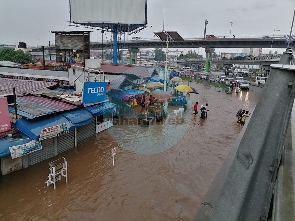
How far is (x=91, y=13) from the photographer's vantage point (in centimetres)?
3828

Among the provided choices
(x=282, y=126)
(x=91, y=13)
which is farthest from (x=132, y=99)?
(x=91, y=13)

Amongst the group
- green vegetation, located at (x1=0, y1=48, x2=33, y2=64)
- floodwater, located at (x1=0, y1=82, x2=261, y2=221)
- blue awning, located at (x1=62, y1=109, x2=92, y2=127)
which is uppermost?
green vegetation, located at (x1=0, y1=48, x2=33, y2=64)

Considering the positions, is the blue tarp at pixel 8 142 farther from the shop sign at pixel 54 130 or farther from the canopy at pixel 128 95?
the canopy at pixel 128 95

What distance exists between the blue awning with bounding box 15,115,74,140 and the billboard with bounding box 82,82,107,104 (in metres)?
2.24

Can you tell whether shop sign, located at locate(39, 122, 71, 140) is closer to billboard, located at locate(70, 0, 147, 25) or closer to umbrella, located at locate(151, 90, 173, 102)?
umbrella, located at locate(151, 90, 173, 102)

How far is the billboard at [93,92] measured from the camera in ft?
45.6

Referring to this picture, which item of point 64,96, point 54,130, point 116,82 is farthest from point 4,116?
point 116,82

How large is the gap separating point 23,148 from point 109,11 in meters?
32.5

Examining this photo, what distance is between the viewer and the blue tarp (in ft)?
30.1

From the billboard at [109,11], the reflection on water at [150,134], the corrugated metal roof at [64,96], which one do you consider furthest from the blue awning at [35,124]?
the billboard at [109,11]

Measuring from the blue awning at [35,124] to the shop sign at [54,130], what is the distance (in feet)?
0.65

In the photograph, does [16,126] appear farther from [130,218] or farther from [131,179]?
[130,218]

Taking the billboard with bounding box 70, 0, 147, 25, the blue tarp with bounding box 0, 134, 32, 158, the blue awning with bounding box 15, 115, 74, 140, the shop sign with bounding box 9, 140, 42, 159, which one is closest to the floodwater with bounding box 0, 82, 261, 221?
the shop sign with bounding box 9, 140, 42, 159

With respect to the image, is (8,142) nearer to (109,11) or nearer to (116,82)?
(116,82)
